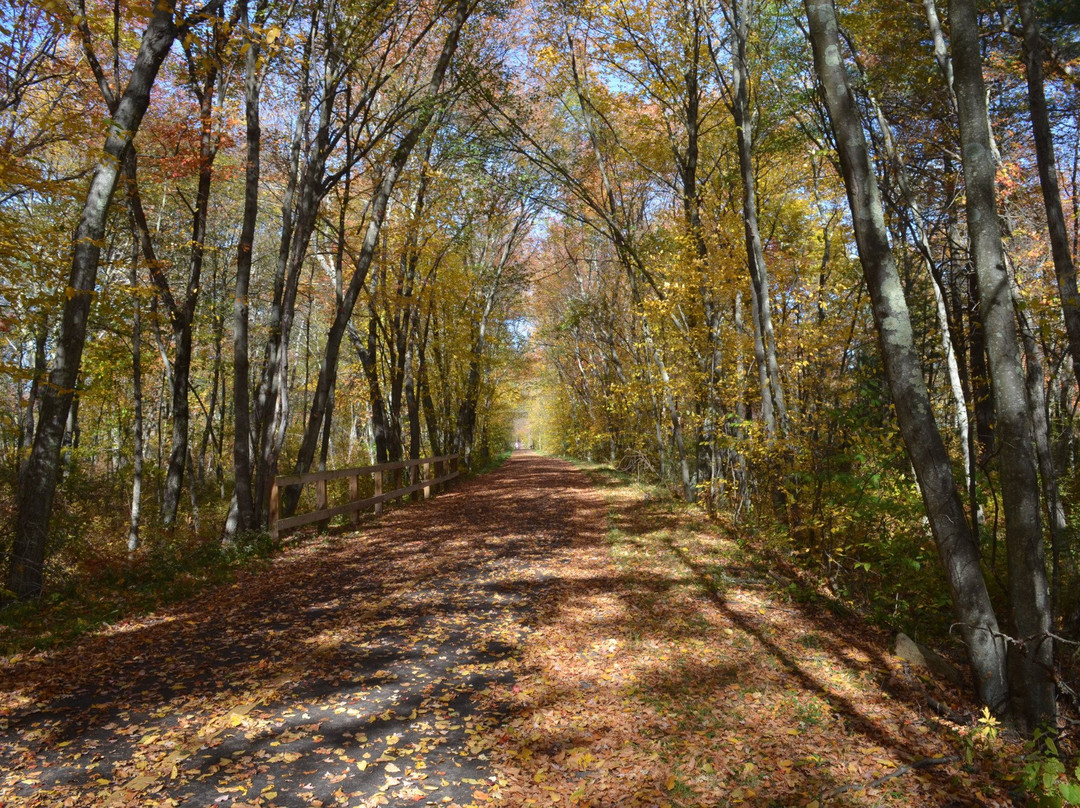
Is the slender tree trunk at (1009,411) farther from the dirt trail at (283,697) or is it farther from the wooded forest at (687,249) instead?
the dirt trail at (283,697)

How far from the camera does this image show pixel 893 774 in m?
3.08

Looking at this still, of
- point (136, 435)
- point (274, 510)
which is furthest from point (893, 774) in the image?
point (136, 435)

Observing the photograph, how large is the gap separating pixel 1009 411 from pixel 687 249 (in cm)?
735

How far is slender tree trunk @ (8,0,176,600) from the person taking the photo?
5375 mm

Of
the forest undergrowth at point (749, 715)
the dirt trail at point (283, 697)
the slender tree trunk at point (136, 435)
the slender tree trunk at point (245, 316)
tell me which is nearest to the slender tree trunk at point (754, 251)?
the forest undergrowth at point (749, 715)

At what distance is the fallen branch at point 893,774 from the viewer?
2916 mm

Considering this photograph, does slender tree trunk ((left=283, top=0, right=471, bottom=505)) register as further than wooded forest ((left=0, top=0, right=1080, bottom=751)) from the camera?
Yes

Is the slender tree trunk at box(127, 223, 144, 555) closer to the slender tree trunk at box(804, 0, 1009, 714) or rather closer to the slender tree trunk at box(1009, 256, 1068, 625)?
the slender tree trunk at box(804, 0, 1009, 714)

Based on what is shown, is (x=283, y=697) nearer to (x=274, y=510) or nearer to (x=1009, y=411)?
(x=1009, y=411)

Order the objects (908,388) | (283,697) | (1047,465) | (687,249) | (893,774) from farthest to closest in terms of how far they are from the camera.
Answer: (687,249)
(1047,465)
(908,388)
(283,697)
(893,774)

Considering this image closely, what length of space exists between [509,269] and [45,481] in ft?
55.0

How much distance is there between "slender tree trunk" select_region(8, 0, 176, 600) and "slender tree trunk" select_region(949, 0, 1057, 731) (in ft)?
22.1

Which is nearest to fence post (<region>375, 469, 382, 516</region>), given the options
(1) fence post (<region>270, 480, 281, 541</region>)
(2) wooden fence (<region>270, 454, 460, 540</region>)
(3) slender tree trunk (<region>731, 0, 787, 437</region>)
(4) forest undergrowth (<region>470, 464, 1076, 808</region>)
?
(2) wooden fence (<region>270, 454, 460, 540</region>)

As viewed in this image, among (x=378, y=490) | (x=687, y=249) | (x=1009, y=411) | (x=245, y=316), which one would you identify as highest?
(x=687, y=249)
